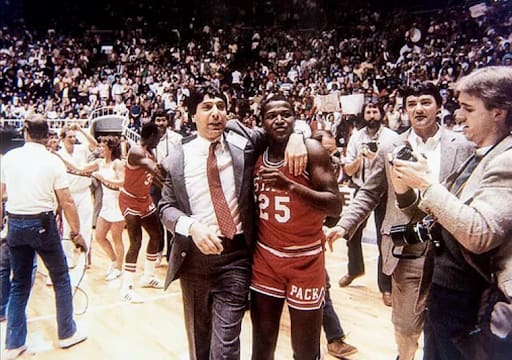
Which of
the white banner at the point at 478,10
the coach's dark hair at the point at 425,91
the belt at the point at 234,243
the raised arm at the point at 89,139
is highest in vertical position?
the white banner at the point at 478,10

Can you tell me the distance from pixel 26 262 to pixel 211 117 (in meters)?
1.92

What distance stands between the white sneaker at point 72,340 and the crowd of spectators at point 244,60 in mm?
3073

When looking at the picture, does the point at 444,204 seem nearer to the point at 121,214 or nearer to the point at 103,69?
the point at 121,214

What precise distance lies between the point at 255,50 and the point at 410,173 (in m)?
11.2

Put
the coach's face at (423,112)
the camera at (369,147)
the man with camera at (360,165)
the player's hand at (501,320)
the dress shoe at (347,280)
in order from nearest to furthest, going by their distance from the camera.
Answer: the player's hand at (501,320), the coach's face at (423,112), the camera at (369,147), the man with camera at (360,165), the dress shoe at (347,280)

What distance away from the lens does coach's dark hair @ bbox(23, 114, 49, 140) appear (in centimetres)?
325

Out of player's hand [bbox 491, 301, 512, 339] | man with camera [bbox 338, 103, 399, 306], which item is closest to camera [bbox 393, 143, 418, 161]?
player's hand [bbox 491, 301, 512, 339]

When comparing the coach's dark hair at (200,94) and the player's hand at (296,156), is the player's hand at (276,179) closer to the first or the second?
the player's hand at (296,156)

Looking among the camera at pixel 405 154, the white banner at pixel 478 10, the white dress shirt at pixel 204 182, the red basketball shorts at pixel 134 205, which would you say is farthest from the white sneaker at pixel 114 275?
the white banner at pixel 478 10

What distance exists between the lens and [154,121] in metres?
4.87

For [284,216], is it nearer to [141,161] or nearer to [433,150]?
[433,150]

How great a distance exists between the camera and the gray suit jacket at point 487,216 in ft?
4.42

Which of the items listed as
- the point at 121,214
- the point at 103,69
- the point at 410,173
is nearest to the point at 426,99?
the point at 410,173

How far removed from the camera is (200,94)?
7.69ft
